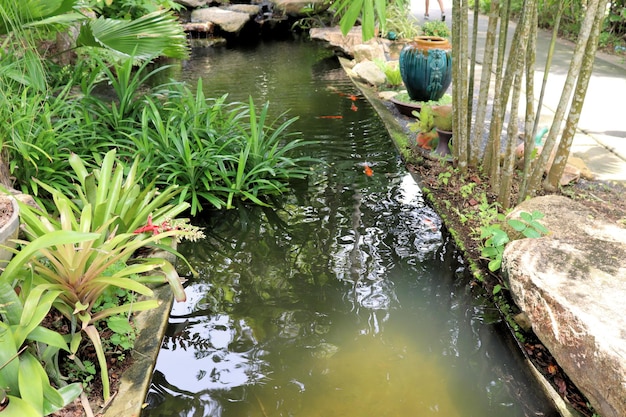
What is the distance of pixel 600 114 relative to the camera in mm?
5887

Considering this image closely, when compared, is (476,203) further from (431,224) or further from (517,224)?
(517,224)

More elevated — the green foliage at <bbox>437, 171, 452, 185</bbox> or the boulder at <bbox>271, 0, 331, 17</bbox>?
the boulder at <bbox>271, 0, 331, 17</bbox>

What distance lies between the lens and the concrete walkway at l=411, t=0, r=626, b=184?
462 centimetres

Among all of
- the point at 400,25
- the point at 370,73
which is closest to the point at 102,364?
the point at 370,73

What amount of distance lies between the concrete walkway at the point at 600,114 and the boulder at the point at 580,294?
181 cm

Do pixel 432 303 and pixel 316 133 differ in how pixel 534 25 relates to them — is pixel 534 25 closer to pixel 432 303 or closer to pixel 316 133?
pixel 432 303

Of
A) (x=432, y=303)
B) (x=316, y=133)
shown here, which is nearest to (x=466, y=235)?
(x=432, y=303)

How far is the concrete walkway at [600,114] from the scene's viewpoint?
4.62m

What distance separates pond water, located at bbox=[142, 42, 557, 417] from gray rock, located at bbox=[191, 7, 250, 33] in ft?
31.2

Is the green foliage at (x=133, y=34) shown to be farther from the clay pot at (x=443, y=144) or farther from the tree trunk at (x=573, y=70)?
the tree trunk at (x=573, y=70)

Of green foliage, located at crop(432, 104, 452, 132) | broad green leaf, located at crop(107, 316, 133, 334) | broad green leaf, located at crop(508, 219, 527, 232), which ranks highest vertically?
green foliage, located at crop(432, 104, 452, 132)

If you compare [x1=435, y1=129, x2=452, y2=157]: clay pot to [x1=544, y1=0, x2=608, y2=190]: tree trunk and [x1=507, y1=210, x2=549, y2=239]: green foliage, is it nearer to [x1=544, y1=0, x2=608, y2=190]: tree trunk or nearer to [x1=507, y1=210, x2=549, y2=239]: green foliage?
[x1=544, y1=0, x2=608, y2=190]: tree trunk

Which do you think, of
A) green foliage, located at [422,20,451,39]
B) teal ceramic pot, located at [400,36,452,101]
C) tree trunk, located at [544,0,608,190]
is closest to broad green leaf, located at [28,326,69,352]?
tree trunk, located at [544,0,608,190]

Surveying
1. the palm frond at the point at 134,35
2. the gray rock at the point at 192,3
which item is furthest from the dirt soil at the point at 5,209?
the gray rock at the point at 192,3
